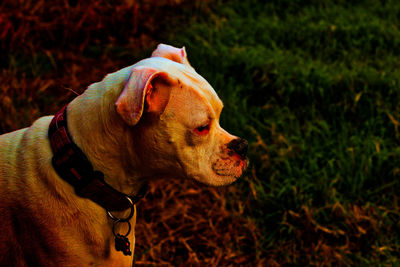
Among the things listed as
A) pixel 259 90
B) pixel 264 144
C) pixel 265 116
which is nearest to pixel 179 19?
pixel 259 90

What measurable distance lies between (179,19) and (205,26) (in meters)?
0.50

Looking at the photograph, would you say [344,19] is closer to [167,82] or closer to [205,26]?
[205,26]

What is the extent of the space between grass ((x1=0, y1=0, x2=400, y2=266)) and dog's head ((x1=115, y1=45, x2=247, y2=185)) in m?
1.09

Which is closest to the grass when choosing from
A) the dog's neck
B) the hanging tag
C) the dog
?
the hanging tag

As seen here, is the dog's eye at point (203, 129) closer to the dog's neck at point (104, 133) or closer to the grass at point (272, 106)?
the dog's neck at point (104, 133)

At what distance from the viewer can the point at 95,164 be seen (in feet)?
5.88

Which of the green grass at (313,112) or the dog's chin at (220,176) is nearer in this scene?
the dog's chin at (220,176)

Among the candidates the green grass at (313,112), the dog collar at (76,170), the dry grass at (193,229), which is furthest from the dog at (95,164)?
the green grass at (313,112)

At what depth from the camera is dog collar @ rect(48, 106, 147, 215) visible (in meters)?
1.76

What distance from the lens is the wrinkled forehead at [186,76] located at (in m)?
1.81

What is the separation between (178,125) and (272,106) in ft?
6.80

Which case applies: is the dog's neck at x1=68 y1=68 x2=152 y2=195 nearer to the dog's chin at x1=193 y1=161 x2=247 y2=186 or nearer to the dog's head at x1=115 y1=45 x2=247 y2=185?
the dog's head at x1=115 y1=45 x2=247 y2=185

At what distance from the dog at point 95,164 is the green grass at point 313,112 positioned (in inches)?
50.2

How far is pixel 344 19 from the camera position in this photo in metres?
4.68
